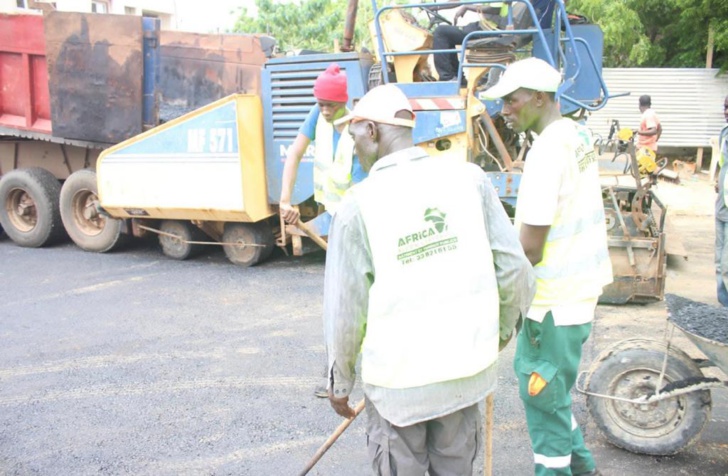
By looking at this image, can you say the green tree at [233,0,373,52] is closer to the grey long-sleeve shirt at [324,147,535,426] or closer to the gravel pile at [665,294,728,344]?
the gravel pile at [665,294,728,344]

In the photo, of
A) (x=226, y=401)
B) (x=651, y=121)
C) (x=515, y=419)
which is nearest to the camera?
(x=515, y=419)

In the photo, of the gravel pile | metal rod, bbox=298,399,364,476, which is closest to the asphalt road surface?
metal rod, bbox=298,399,364,476

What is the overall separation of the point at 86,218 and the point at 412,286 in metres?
6.50

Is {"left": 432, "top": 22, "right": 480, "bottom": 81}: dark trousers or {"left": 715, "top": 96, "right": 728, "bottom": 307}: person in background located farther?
{"left": 432, "top": 22, "right": 480, "bottom": 81}: dark trousers

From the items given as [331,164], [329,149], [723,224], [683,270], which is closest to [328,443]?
[331,164]

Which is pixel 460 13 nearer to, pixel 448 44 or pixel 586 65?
pixel 448 44

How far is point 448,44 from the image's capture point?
5.83 metres

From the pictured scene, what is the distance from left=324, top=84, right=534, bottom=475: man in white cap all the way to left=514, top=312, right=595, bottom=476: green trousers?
2.03 ft

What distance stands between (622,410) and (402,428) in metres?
1.65

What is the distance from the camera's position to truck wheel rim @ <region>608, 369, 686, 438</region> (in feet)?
10.2

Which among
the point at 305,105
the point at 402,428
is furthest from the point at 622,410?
the point at 305,105

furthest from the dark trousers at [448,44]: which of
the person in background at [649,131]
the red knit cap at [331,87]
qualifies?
the person in background at [649,131]

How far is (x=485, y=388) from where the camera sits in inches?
78.9

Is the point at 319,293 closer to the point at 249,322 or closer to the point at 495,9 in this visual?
the point at 249,322
